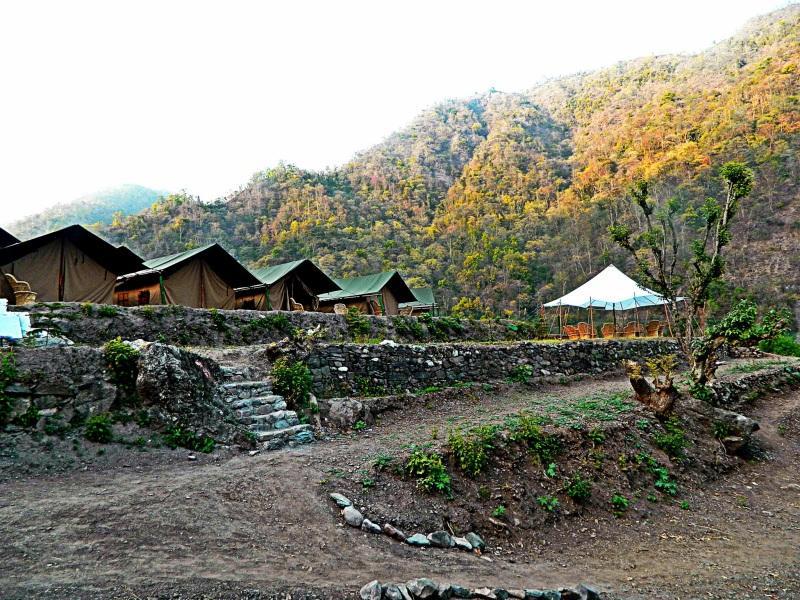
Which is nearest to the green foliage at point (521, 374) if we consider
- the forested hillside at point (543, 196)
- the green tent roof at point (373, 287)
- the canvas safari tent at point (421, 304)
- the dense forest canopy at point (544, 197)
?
the green tent roof at point (373, 287)

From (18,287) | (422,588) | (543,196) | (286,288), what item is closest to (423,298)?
(286,288)

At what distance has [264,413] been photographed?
25.6 feet

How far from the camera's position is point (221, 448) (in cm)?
670

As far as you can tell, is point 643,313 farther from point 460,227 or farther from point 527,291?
point 460,227

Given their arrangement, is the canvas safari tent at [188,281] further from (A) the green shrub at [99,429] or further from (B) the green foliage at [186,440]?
(B) the green foliage at [186,440]

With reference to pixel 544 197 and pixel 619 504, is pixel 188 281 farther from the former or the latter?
pixel 544 197

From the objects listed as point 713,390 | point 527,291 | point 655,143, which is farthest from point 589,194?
point 713,390

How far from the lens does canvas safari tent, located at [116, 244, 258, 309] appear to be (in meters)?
16.0

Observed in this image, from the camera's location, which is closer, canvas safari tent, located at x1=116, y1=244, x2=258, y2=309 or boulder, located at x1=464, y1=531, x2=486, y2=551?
boulder, located at x1=464, y1=531, x2=486, y2=551

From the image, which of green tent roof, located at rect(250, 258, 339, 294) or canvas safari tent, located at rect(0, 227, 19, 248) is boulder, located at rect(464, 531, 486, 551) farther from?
green tent roof, located at rect(250, 258, 339, 294)

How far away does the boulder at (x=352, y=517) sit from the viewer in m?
4.98

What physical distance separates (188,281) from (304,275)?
5880 millimetres

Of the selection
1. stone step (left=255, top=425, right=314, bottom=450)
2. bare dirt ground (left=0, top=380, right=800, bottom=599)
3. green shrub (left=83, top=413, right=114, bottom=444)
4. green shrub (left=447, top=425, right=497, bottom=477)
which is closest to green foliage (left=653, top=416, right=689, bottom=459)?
bare dirt ground (left=0, top=380, right=800, bottom=599)

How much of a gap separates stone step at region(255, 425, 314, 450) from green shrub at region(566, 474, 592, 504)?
403 centimetres
